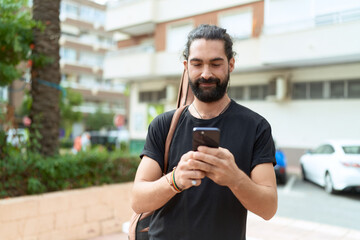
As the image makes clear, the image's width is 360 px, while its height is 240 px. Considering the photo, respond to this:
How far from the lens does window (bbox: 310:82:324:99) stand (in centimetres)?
975

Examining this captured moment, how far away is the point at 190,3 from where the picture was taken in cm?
781

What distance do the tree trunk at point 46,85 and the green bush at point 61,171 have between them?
0.32m

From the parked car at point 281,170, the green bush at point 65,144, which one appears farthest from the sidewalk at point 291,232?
the green bush at point 65,144

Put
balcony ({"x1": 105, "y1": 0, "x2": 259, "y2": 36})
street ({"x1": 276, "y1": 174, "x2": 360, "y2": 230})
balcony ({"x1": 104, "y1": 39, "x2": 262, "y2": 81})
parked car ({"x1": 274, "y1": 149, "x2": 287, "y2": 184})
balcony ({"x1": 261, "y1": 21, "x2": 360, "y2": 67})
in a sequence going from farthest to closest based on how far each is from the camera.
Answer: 1. balcony ({"x1": 104, "y1": 39, "x2": 262, "y2": 81})
2. balcony ({"x1": 105, "y1": 0, "x2": 259, "y2": 36})
3. balcony ({"x1": 261, "y1": 21, "x2": 360, "y2": 67})
4. parked car ({"x1": 274, "y1": 149, "x2": 287, "y2": 184})
5. street ({"x1": 276, "y1": 174, "x2": 360, "y2": 230})

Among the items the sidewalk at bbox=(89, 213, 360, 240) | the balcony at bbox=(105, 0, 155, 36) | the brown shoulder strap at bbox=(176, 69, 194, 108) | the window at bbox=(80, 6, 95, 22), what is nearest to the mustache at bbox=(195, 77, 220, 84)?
the brown shoulder strap at bbox=(176, 69, 194, 108)

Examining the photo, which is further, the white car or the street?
the street

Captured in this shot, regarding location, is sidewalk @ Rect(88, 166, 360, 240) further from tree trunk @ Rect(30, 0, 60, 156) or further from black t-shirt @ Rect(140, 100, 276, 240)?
black t-shirt @ Rect(140, 100, 276, 240)

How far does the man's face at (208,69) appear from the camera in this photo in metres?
1.39

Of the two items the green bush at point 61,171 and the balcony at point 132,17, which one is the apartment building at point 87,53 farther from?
the green bush at point 61,171

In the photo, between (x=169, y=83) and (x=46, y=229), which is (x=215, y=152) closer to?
(x=46, y=229)

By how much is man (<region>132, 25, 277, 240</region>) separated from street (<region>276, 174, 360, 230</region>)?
405 centimetres

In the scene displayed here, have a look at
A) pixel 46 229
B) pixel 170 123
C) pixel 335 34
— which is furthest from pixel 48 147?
pixel 335 34

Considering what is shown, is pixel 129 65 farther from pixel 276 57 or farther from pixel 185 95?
pixel 185 95

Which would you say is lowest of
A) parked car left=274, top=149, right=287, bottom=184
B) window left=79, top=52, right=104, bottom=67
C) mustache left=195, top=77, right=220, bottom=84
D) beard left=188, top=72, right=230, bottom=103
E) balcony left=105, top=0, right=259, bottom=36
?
parked car left=274, top=149, right=287, bottom=184
